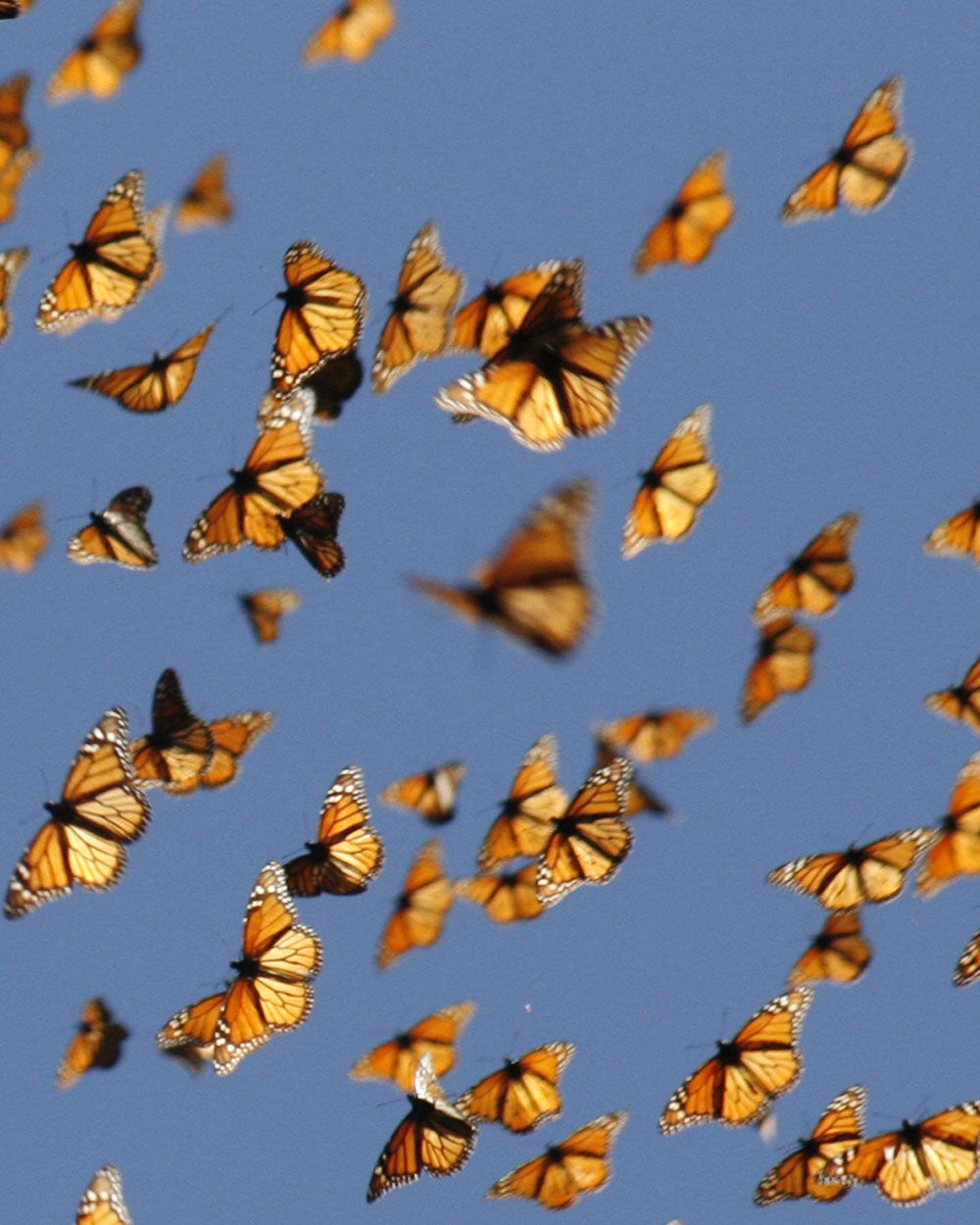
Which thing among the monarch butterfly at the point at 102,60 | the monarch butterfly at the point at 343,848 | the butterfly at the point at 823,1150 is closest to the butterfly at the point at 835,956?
the butterfly at the point at 823,1150

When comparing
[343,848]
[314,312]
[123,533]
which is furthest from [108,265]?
[343,848]

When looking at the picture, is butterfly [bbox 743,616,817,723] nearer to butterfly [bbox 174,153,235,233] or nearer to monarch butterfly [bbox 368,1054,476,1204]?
monarch butterfly [bbox 368,1054,476,1204]

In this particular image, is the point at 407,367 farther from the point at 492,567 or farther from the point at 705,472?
the point at 492,567

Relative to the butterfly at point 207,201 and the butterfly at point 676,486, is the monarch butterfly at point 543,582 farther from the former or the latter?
the butterfly at point 207,201

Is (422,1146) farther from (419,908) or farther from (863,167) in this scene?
(863,167)

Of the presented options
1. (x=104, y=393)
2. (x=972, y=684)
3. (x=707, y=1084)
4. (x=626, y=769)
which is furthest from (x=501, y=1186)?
(x=104, y=393)

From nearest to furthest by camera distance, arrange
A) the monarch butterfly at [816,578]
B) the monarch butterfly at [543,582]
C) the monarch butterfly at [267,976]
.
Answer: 1. the monarch butterfly at [543,582]
2. the monarch butterfly at [267,976]
3. the monarch butterfly at [816,578]
